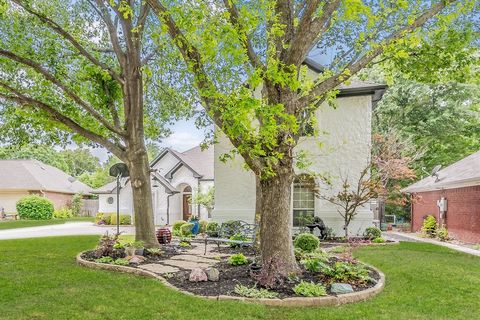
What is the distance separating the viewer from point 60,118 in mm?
10758

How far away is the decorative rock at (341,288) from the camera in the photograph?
254 inches

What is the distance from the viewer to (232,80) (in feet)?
33.2

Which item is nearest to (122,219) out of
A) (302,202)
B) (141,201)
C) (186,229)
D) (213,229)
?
(186,229)

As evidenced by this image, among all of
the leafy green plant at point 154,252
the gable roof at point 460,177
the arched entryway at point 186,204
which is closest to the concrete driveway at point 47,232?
the arched entryway at point 186,204

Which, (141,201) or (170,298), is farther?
(141,201)

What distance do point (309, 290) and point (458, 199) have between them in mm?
13634

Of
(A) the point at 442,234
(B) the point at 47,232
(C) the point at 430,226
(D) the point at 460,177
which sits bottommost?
(B) the point at 47,232

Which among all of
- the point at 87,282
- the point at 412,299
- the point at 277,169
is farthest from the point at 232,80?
the point at 412,299

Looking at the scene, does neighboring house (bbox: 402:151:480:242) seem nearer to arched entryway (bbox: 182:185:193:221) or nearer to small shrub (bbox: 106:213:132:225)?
arched entryway (bbox: 182:185:193:221)

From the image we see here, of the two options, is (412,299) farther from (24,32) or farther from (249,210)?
(24,32)

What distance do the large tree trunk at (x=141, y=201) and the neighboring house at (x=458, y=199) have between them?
10976 millimetres

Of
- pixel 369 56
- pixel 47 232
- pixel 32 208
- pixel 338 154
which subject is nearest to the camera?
pixel 369 56

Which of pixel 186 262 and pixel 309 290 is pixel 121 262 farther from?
pixel 309 290

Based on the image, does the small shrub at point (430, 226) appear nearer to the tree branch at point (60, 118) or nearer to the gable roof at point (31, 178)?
the tree branch at point (60, 118)
